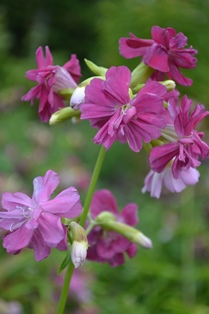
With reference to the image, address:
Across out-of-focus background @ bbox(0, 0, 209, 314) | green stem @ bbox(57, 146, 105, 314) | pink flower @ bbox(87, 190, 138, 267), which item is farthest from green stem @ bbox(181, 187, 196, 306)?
green stem @ bbox(57, 146, 105, 314)

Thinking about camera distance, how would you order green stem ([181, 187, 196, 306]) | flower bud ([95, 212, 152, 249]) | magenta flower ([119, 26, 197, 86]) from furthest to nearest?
green stem ([181, 187, 196, 306]), flower bud ([95, 212, 152, 249]), magenta flower ([119, 26, 197, 86])

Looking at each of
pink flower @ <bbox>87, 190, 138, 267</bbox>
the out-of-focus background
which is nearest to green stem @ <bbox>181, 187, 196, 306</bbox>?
the out-of-focus background

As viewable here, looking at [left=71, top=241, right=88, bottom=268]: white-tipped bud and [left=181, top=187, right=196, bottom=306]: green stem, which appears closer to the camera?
[left=71, top=241, right=88, bottom=268]: white-tipped bud

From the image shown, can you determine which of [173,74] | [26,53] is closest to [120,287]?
[173,74]

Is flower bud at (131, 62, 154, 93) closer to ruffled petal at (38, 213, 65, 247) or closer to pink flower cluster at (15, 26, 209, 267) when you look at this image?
pink flower cluster at (15, 26, 209, 267)

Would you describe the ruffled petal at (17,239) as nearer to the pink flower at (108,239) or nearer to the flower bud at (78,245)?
the flower bud at (78,245)

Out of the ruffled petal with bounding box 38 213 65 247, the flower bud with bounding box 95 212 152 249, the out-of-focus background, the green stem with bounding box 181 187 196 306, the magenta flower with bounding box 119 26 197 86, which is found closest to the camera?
the ruffled petal with bounding box 38 213 65 247

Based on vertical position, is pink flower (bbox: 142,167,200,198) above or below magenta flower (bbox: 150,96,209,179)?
below

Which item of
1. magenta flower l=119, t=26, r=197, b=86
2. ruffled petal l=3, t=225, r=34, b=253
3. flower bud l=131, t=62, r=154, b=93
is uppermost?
magenta flower l=119, t=26, r=197, b=86
